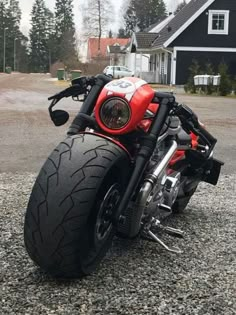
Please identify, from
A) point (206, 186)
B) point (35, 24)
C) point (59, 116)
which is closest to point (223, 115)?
point (206, 186)

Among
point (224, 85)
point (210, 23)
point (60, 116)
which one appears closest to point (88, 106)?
point (60, 116)

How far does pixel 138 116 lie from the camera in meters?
3.58

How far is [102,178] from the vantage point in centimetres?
333

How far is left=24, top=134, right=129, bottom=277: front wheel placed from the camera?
3.24m

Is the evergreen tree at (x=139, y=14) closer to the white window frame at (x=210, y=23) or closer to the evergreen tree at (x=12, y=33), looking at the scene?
the evergreen tree at (x=12, y=33)

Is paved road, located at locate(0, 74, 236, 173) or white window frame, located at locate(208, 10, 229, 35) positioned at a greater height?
white window frame, located at locate(208, 10, 229, 35)

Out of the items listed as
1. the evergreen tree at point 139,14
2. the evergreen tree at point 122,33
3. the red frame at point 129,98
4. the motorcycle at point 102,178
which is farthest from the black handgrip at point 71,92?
the evergreen tree at point 122,33

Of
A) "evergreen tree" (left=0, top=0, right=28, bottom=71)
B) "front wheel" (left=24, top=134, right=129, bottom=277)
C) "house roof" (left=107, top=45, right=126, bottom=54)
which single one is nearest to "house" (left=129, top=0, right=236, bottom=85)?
"house roof" (left=107, top=45, right=126, bottom=54)

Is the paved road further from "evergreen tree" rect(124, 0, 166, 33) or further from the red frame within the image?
"evergreen tree" rect(124, 0, 166, 33)

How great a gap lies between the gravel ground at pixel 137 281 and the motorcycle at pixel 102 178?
13cm

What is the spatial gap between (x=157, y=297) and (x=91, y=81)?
60.9 inches

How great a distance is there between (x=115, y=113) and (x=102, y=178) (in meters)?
0.48

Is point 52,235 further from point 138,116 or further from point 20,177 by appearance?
point 20,177

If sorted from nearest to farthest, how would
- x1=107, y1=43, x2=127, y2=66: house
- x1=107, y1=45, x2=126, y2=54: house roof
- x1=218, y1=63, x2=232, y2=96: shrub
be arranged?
x1=218, y1=63, x2=232, y2=96: shrub < x1=107, y1=43, x2=127, y2=66: house < x1=107, y1=45, x2=126, y2=54: house roof
